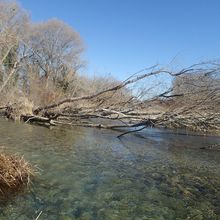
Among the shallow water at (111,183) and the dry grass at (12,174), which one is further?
the dry grass at (12,174)

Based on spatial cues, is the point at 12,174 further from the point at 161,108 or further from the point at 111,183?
the point at 161,108

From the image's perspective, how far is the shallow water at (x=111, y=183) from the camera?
555 centimetres

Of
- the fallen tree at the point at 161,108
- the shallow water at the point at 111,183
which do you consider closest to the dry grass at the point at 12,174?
the shallow water at the point at 111,183

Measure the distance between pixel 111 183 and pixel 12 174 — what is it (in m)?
2.21

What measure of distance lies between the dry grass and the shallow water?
240 mm

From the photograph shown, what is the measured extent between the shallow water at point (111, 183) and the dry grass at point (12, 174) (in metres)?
0.24

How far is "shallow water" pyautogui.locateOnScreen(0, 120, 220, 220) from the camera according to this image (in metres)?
5.55

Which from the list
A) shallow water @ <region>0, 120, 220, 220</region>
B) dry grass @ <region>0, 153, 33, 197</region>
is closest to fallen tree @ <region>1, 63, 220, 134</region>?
shallow water @ <region>0, 120, 220, 220</region>

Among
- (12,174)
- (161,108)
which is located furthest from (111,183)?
(161,108)

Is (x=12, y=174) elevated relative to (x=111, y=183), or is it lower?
elevated

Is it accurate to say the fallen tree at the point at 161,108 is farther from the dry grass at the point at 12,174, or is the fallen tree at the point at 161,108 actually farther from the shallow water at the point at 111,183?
the dry grass at the point at 12,174

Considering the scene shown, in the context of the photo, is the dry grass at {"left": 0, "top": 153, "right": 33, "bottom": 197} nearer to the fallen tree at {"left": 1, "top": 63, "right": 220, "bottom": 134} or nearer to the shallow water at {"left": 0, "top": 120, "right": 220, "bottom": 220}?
the shallow water at {"left": 0, "top": 120, "right": 220, "bottom": 220}

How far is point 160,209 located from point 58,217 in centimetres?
191

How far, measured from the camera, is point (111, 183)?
23.8ft
